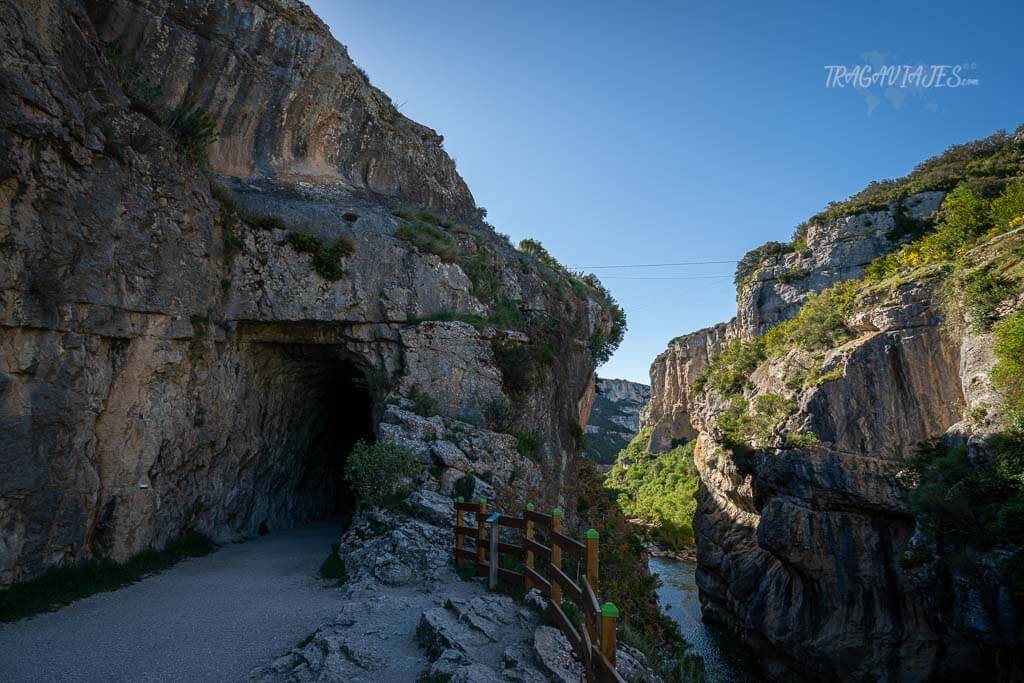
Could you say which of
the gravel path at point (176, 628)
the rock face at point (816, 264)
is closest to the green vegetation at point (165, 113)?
the gravel path at point (176, 628)

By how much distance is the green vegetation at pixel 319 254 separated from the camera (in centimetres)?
1588

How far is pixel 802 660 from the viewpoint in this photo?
22.8 m

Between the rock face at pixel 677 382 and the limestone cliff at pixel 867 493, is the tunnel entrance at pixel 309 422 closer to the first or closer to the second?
the limestone cliff at pixel 867 493

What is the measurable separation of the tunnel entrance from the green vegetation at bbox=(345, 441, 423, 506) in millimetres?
4600

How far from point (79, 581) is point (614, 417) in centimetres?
13865

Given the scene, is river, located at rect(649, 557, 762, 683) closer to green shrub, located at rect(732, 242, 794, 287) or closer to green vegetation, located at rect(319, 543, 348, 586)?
green vegetation, located at rect(319, 543, 348, 586)

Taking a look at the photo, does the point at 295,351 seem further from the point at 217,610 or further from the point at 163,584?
the point at 217,610

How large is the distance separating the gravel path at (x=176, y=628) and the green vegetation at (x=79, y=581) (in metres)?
0.24

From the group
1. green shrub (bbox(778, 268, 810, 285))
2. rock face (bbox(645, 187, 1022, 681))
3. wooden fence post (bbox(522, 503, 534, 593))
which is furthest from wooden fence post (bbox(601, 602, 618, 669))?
green shrub (bbox(778, 268, 810, 285))

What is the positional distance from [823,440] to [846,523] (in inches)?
174

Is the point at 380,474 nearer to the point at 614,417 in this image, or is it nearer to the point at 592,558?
the point at 592,558

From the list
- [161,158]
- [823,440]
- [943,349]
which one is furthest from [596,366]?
[161,158]

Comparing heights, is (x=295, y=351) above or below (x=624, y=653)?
above

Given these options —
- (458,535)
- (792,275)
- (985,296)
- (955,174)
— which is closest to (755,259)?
(792,275)
